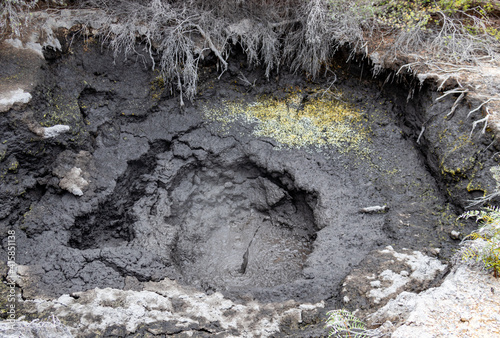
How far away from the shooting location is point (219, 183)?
14.7 feet

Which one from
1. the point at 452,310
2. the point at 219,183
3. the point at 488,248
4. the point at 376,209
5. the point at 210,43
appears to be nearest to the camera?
the point at 452,310

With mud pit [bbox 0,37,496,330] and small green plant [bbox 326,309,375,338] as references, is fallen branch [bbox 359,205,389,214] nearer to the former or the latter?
mud pit [bbox 0,37,496,330]

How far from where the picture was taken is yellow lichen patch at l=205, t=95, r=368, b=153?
434cm

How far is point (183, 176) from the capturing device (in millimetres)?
4395

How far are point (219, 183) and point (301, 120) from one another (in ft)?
4.39

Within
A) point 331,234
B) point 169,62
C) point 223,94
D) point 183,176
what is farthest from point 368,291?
point 169,62

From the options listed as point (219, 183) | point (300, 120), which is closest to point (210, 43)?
point (300, 120)

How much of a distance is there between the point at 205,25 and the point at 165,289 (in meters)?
3.12

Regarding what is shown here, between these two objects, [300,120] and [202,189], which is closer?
[202,189]

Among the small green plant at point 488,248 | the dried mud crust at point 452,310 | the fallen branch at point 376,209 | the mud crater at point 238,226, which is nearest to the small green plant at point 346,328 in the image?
the dried mud crust at point 452,310

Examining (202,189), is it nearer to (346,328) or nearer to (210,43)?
(210,43)

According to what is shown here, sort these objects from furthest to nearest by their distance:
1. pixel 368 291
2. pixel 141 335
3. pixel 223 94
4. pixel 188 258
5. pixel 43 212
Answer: pixel 223 94 → pixel 188 258 → pixel 43 212 → pixel 368 291 → pixel 141 335

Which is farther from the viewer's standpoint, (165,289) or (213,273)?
(213,273)

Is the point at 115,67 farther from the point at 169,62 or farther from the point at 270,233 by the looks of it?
the point at 270,233
